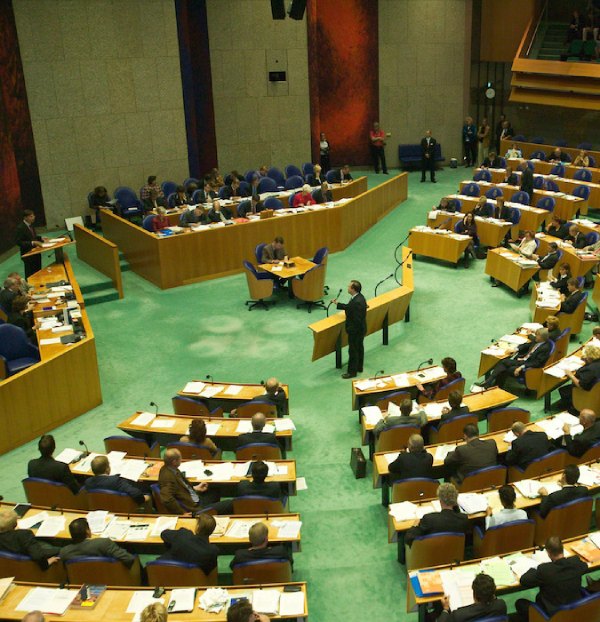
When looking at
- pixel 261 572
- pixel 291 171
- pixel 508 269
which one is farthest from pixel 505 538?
→ pixel 291 171

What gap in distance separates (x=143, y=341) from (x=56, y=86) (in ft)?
28.8

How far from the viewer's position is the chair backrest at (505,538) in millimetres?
6484

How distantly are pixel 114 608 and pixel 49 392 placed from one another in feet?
15.6

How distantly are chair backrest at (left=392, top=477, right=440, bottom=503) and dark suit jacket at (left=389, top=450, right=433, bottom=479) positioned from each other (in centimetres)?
16

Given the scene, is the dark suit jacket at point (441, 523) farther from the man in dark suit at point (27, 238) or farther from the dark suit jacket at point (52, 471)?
the man in dark suit at point (27, 238)

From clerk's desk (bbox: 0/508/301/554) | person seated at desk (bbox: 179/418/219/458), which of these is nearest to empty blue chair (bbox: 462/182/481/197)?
person seated at desk (bbox: 179/418/219/458)

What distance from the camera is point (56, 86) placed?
18.2m

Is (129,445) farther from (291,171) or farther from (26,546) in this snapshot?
(291,171)

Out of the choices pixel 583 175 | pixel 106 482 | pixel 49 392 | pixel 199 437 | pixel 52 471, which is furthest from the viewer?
pixel 583 175

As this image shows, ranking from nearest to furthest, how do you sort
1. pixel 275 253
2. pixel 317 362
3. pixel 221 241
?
pixel 317 362 < pixel 275 253 < pixel 221 241

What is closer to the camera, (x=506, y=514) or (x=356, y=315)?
(x=506, y=514)

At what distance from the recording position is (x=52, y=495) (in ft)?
24.6

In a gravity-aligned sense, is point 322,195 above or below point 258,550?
above

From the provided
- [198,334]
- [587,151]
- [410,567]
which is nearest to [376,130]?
[587,151]
